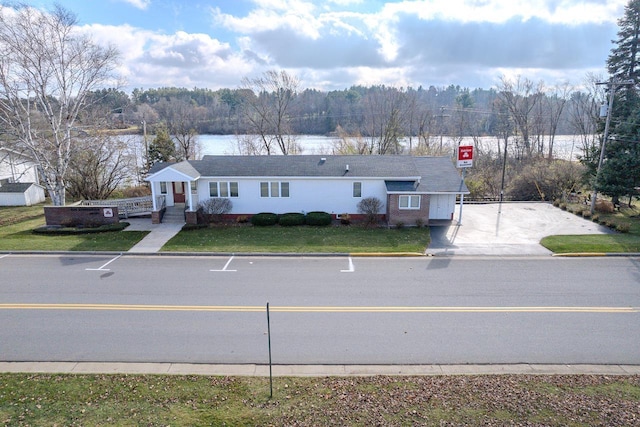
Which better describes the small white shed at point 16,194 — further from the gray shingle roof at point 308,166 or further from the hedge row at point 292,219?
the hedge row at point 292,219

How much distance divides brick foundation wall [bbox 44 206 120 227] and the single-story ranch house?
250 centimetres

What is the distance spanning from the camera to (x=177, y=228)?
21.8m

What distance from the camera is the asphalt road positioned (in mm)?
9258

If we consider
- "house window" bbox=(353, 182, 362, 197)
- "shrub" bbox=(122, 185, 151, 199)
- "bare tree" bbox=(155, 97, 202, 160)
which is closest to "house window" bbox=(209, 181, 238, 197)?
"house window" bbox=(353, 182, 362, 197)

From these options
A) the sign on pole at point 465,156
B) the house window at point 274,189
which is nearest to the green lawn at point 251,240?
the house window at point 274,189

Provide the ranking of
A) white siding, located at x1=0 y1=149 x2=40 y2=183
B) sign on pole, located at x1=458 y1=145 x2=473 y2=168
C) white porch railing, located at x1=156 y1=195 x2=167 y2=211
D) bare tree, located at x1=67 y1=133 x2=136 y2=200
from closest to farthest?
1. sign on pole, located at x1=458 y1=145 x2=473 y2=168
2. white porch railing, located at x1=156 y1=195 x2=167 y2=211
3. bare tree, located at x1=67 y1=133 x2=136 y2=200
4. white siding, located at x1=0 y1=149 x2=40 y2=183

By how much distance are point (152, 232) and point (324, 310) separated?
1333 centimetres

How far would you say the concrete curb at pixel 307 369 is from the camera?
27.3ft

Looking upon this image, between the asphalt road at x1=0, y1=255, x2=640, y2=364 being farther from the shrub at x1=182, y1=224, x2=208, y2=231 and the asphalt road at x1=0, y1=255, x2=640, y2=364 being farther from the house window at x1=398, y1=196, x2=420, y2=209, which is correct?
the house window at x1=398, y1=196, x2=420, y2=209

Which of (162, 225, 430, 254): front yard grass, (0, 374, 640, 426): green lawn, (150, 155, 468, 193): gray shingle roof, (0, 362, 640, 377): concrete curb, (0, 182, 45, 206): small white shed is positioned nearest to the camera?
(0, 374, 640, 426): green lawn

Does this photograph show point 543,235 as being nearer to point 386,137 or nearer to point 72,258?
point 72,258

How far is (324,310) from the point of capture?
1155 cm

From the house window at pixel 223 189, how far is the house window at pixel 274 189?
1653mm

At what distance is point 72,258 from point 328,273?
451 inches
